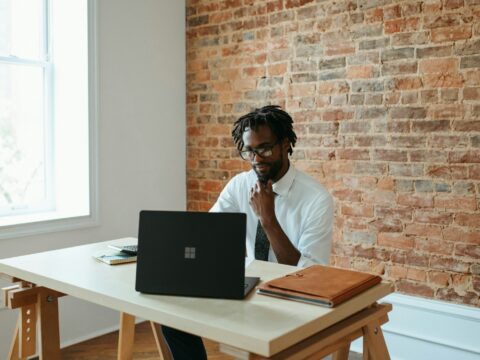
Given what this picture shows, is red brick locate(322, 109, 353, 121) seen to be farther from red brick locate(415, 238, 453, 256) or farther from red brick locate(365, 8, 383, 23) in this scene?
red brick locate(415, 238, 453, 256)

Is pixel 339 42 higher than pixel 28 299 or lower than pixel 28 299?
higher

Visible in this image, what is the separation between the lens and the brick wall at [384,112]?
3020mm

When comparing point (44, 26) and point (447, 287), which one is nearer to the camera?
point (447, 287)

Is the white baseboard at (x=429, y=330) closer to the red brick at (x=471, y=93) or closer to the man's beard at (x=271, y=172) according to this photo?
the red brick at (x=471, y=93)

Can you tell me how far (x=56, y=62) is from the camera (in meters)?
3.75

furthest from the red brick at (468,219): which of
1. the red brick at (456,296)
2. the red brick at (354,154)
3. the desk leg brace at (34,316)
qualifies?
the desk leg brace at (34,316)

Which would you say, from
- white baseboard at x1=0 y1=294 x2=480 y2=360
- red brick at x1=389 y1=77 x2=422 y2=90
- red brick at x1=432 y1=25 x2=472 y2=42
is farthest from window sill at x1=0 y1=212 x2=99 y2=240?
red brick at x1=432 y1=25 x2=472 y2=42

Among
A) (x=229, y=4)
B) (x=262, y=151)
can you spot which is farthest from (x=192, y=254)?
(x=229, y=4)

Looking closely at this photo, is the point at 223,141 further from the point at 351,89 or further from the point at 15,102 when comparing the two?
the point at 15,102

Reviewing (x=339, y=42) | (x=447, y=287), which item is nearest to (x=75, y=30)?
(x=339, y=42)

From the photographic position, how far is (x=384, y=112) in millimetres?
3281

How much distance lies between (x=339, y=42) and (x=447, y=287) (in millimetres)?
1542

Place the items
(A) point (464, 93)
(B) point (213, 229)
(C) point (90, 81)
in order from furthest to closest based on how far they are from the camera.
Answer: (C) point (90, 81) < (A) point (464, 93) < (B) point (213, 229)

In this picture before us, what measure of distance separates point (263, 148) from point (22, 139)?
1825mm
